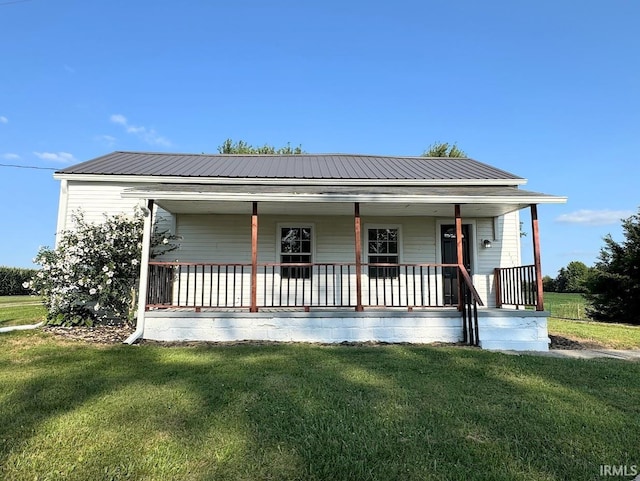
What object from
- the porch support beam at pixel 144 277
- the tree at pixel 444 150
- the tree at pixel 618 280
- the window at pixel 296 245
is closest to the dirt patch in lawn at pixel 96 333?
the porch support beam at pixel 144 277

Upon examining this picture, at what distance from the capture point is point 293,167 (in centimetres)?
Result: 1086

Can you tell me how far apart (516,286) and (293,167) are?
6282 millimetres

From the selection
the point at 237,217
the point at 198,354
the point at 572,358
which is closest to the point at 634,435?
the point at 572,358

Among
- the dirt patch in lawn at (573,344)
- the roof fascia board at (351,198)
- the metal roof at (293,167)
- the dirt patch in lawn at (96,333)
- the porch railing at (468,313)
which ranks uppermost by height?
the metal roof at (293,167)

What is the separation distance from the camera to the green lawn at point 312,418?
242cm

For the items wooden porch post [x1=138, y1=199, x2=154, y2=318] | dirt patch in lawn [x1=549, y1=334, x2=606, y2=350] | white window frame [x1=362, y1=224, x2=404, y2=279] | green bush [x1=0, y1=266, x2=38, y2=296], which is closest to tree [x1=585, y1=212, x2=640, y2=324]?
dirt patch in lawn [x1=549, y1=334, x2=606, y2=350]

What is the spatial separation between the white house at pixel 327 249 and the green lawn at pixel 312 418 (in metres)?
1.63

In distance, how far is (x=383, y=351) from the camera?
5.91m

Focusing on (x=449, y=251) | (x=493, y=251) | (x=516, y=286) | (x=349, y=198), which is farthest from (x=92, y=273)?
(x=493, y=251)

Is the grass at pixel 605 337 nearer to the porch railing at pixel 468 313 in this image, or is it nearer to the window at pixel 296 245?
the porch railing at pixel 468 313

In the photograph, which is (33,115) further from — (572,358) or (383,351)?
(572,358)

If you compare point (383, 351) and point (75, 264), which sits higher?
point (75, 264)

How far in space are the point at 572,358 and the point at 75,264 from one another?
8.65 m

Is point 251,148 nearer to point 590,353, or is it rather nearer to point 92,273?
point 92,273
